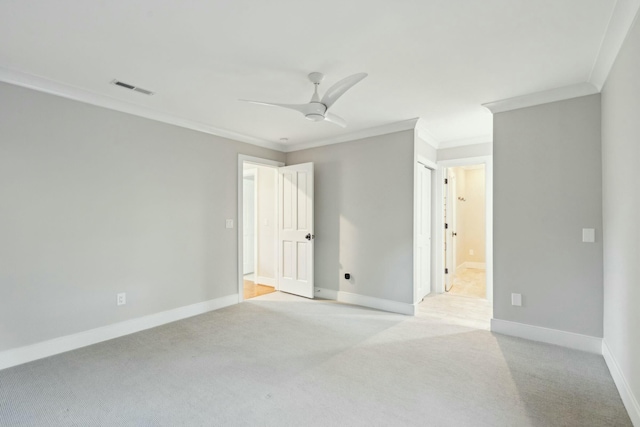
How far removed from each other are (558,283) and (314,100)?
9.70 ft

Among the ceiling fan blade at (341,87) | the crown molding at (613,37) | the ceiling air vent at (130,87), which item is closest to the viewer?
the crown molding at (613,37)

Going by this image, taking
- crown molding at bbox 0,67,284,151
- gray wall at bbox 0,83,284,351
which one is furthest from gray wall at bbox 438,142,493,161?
gray wall at bbox 0,83,284,351

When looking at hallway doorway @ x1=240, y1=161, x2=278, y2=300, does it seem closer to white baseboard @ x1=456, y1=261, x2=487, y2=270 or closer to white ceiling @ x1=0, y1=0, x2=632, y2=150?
white ceiling @ x1=0, y1=0, x2=632, y2=150

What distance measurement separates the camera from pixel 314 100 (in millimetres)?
2760

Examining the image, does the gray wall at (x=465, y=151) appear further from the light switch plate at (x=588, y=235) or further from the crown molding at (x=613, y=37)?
the light switch plate at (x=588, y=235)

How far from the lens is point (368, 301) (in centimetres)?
448

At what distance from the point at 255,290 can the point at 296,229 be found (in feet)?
4.47

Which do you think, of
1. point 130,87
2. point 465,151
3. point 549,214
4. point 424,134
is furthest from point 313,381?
point 465,151

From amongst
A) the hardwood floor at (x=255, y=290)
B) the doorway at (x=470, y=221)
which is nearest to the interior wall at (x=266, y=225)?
the hardwood floor at (x=255, y=290)

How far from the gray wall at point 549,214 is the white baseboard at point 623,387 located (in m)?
0.30

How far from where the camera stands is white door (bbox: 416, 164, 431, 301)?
15.5 ft

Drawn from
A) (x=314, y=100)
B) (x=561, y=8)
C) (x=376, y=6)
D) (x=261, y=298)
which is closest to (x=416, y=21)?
(x=376, y=6)

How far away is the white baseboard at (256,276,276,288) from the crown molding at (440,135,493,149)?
3749 millimetres

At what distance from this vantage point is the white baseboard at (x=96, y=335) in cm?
269
